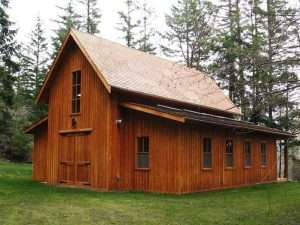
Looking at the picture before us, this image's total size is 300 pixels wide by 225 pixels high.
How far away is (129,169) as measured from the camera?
1558 centimetres

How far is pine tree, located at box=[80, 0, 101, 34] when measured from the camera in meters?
36.6

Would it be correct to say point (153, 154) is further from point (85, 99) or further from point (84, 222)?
point (84, 222)

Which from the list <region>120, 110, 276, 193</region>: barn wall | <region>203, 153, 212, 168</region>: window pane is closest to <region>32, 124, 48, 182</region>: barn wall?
<region>120, 110, 276, 193</region>: barn wall

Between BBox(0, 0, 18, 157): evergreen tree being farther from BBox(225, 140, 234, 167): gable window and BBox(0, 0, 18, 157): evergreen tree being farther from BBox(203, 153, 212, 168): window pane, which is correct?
BBox(225, 140, 234, 167): gable window

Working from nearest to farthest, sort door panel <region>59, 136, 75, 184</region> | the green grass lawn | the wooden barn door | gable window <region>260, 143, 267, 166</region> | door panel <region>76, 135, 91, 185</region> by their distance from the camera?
1. the green grass lawn
2. door panel <region>76, 135, 91, 185</region>
3. the wooden barn door
4. door panel <region>59, 136, 75, 184</region>
5. gable window <region>260, 143, 267, 166</region>

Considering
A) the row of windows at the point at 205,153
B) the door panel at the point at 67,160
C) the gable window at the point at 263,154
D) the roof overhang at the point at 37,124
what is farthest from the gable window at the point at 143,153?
the gable window at the point at 263,154

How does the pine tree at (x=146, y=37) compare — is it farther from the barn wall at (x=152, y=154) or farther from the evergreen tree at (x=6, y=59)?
the barn wall at (x=152, y=154)

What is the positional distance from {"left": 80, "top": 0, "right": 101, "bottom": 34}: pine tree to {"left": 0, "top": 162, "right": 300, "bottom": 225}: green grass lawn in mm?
24831

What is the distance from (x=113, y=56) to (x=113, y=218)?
9767 mm

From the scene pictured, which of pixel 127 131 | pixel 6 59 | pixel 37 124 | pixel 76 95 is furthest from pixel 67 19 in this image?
pixel 127 131

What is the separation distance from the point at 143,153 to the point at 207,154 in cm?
266

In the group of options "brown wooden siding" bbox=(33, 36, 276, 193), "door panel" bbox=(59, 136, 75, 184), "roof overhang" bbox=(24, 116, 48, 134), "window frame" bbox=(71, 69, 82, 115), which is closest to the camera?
"brown wooden siding" bbox=(33, 36, 276, 193)

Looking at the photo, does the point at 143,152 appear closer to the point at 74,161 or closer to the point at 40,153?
the point at 74,161

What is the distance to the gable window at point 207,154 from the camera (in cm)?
1593
